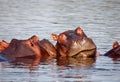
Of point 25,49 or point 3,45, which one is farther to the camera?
point 3,45

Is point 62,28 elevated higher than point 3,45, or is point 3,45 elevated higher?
point 3,45

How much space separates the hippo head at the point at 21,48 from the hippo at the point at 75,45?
2.19ft

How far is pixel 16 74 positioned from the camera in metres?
15.3

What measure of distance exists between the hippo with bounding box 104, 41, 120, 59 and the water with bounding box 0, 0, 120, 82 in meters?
0.25

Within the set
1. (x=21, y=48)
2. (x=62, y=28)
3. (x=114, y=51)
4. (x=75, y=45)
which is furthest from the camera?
(x=62, y=28)

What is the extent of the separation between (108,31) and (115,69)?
9.48 metres

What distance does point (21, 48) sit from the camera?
1792 cm

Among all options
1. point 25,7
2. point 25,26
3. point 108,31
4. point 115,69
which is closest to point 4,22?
point 25,26

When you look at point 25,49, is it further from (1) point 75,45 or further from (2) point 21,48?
(1) point 75,45

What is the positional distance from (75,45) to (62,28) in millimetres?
8870

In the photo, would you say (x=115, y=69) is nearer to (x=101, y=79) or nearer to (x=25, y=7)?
(x=101, y=79)

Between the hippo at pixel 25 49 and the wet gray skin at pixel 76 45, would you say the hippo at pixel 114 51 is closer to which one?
the wet gray skin at pixel 76 45

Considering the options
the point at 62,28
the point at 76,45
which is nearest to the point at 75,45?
the point at 76,45

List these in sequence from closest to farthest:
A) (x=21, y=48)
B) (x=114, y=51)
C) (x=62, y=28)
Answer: (x=21, y=48) < (x=114, y=51) < (x=62, y=28)
